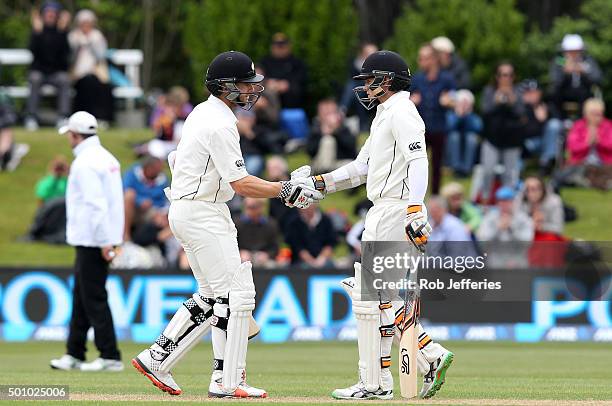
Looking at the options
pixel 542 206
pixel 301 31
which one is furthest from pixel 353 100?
pixel 542 206

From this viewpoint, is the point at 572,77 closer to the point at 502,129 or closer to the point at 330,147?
the point at 502,129

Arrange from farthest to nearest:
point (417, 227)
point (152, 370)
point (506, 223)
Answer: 1. point (506, 223)
2. point (152, 370)
3. point (417, 227)

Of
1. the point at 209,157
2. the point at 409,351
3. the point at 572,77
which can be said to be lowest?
the point at 409,351

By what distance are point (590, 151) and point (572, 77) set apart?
1.16 meters

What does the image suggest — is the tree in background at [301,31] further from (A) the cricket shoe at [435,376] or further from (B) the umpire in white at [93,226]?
(A) the cricket shoe at [435,376]

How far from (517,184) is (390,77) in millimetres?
11305

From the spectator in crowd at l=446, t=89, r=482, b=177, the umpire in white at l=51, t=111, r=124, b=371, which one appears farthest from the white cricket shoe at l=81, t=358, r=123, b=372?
the spectator in crowd at l=446, t=89, r=482, b=177

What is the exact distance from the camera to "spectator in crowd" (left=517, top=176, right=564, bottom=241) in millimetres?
19781

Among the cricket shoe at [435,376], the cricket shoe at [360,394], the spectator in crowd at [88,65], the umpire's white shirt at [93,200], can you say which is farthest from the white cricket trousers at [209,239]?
the spectator in crowd at [88,65]

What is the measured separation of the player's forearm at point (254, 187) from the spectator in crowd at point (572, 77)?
12.4 meters

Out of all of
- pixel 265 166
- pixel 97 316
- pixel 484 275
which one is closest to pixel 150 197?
pixel 265 166

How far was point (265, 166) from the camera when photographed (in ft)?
76.3

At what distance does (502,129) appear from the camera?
2166 centimetres

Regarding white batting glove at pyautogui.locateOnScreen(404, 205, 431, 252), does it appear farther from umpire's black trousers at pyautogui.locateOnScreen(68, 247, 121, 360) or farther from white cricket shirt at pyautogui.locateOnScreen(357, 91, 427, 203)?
umpire's black trousers at pyautogui.locateOnScreen(68, 247, 121, 360)
